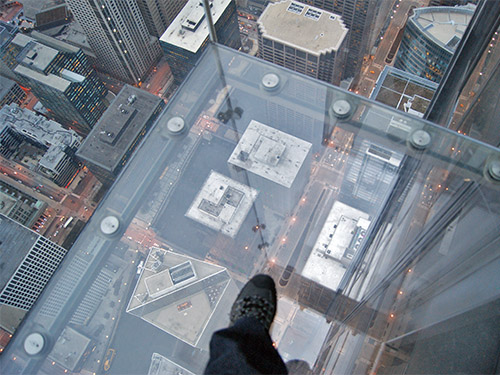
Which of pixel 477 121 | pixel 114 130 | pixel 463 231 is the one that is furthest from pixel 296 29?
pixel 463 231

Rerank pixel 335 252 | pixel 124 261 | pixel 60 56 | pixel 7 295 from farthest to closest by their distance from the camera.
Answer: pixel 60 56
pixel 7 295
pixel 335 252
pixel 124 261

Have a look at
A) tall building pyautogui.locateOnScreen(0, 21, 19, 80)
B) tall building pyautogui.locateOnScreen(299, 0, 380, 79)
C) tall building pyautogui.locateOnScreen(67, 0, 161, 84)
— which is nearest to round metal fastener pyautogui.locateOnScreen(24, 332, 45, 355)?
tall building pyautogui.locateOnScreen(299, 0, 380, 79)

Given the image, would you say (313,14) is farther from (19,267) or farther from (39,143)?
(19,267)

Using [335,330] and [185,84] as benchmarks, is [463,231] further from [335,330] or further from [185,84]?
[185,84]

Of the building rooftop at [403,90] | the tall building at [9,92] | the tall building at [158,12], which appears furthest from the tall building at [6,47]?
the building rooftop at [403,90]

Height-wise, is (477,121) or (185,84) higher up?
(477,121)

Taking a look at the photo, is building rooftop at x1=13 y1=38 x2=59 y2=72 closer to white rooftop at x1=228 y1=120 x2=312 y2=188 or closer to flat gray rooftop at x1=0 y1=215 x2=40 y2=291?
flat gray rooftop at x1=0 y1=215 x2=40 y2=291

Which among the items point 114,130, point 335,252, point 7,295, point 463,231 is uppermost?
point 114,130
